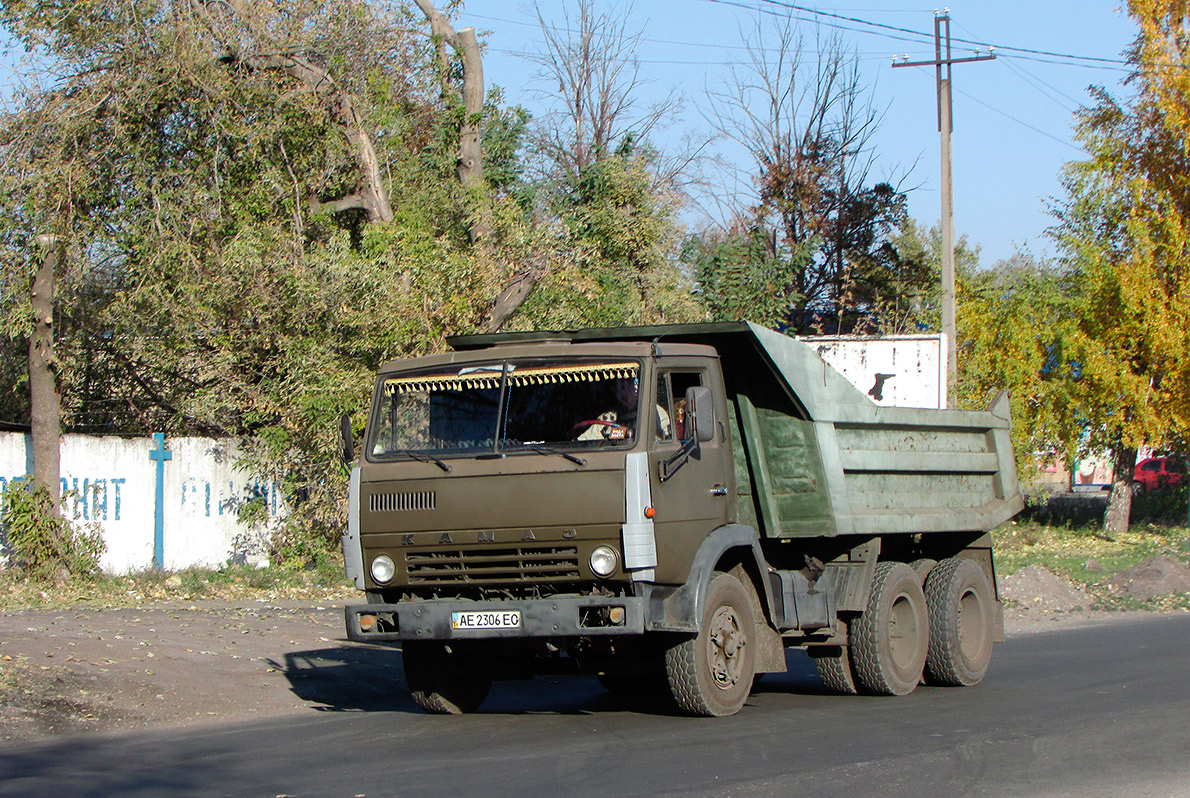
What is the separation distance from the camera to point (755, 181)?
3769 centimetres

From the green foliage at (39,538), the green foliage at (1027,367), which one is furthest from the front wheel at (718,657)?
the green foliage at (1027,367)

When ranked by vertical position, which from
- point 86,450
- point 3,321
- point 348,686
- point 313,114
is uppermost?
point 313,114

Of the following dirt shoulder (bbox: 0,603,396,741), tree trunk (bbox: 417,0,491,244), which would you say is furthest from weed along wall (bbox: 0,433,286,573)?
tree trunk (bbox: 417,0,491,244)

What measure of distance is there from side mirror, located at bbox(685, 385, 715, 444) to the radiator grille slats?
67.6 inches

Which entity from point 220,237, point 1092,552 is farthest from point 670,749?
point 1092,552

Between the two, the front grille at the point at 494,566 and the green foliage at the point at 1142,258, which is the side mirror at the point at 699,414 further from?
the green foliage at the point at 1142,258

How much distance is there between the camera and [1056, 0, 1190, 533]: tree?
Result: 26.9 metres

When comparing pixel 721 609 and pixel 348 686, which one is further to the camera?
pixel 348 686

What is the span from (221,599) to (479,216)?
623cm

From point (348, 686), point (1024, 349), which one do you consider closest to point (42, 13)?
point (348, 686)

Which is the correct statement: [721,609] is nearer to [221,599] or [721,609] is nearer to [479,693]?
[479,693]

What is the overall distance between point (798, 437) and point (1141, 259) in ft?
67.1

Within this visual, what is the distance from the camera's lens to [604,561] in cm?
804

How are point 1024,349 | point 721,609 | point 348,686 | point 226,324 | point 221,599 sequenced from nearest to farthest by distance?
point 721,609, point 348,686, point 221,599, point 226,324, point 1024,349
